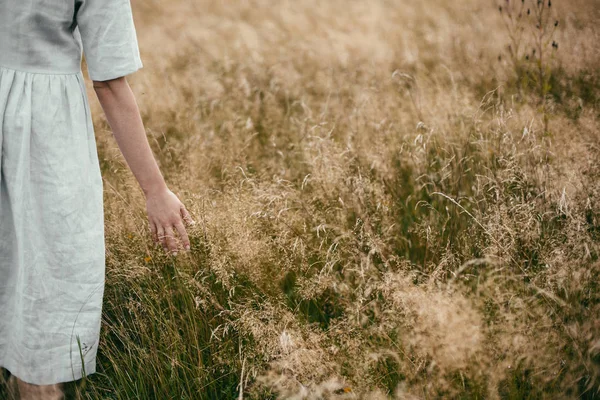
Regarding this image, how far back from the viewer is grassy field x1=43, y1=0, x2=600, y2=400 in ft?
5.12

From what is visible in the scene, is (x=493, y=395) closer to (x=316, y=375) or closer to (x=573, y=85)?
(x=316, y=375)

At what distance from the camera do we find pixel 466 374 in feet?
4.83

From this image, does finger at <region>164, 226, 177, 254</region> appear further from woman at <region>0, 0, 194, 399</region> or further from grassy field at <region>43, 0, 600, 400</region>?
grassy field at <region>43, 0, 600, 400</region>

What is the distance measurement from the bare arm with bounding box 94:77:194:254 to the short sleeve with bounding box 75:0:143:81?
4 cm

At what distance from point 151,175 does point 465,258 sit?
1.12 metres

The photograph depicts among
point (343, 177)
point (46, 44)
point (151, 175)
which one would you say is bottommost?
point (343, 177)

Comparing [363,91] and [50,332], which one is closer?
[50,332]

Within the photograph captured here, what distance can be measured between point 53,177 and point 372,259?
114cm

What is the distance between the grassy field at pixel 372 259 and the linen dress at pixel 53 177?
11.0 inches

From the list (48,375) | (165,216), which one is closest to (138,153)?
(165,216)

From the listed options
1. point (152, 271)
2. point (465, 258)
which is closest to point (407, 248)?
point (465, 258)

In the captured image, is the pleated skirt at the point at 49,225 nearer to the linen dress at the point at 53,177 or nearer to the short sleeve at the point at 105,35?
the linen dress at the point at 53,177

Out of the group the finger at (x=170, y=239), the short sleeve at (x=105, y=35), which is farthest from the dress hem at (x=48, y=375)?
the short sleeve at (x=105, y=35)

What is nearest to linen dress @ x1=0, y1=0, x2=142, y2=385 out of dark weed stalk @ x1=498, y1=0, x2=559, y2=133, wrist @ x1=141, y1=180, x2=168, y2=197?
wrist @ x1=141, y1=180, x2=168, y2=197
